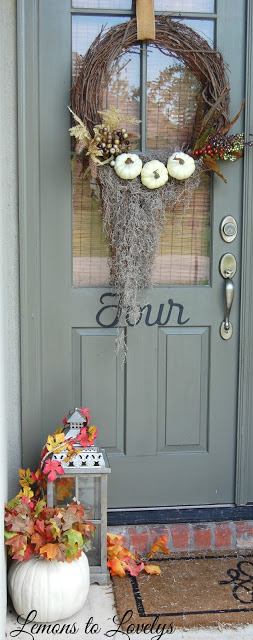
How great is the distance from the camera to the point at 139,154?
8.44ft

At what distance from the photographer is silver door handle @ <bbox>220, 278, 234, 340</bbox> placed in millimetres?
2680

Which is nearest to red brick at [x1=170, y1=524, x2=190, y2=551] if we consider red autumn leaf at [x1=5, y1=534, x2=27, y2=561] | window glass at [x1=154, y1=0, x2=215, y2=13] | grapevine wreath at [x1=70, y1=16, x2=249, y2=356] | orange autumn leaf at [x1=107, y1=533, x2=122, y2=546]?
orange autumn leaf at [x1=107, y1=533, x2=122, y2=546]

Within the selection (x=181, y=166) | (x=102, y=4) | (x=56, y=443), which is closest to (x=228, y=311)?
(x=181, y=166)

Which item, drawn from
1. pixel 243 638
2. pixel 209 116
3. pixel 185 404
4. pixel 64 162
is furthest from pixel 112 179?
pixel 243 638

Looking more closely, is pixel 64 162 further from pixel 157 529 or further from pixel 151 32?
pixel 157 529

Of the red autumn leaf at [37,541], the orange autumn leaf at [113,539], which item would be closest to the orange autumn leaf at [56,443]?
the red autumn leaf at [37,541]

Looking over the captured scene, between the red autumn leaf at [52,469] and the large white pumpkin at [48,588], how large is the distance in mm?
257

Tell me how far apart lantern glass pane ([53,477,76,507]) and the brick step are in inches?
13.0

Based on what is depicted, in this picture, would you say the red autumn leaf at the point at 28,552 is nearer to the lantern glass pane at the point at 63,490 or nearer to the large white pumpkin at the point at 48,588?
the large white pumpkin at the point at 48,588

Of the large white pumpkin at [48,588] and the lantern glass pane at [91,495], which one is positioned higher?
the lantern glass pane at [91,495]

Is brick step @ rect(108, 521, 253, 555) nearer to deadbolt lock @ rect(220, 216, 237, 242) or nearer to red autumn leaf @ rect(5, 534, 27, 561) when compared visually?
red autumn leaf @ rect(5, 534, 27, 561)

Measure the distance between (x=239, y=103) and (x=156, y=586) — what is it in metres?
1.81

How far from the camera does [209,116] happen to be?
8.16 ft

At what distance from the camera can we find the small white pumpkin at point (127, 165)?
7.92ft
